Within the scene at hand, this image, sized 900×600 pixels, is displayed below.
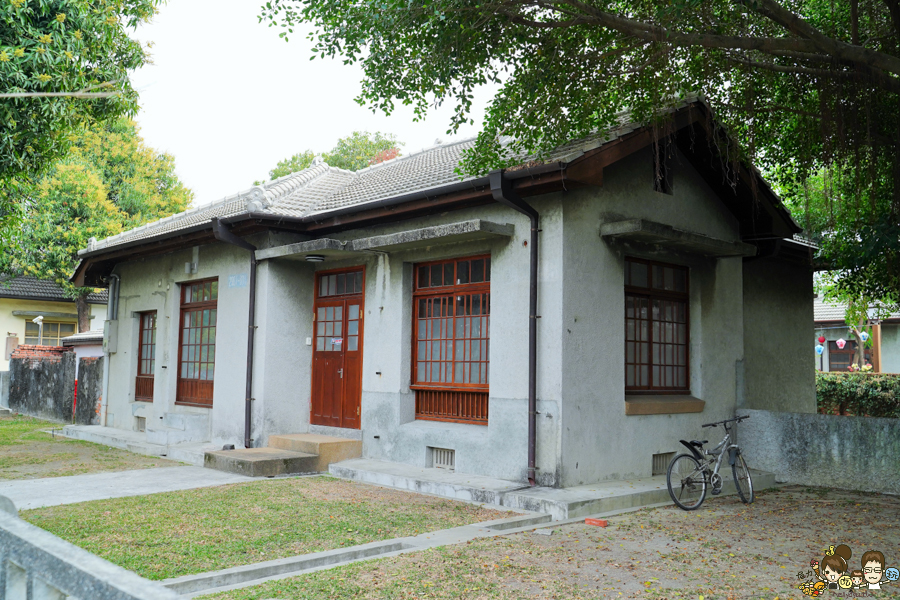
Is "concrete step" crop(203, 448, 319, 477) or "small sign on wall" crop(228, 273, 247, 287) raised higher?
"small sign on wall" crop(228, 273, 247, 287)

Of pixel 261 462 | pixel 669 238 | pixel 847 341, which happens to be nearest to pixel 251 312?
pixel 261 462

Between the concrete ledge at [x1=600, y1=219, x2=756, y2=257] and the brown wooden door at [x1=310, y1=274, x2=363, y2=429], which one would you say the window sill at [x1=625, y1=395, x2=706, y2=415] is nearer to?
the concrete ledge at [x1=600, y1=219, x2=756, y2=257]

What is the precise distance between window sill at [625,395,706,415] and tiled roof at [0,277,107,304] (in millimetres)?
25725

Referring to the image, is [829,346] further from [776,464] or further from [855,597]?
[855,597]

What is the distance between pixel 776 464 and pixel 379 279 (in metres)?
6.60

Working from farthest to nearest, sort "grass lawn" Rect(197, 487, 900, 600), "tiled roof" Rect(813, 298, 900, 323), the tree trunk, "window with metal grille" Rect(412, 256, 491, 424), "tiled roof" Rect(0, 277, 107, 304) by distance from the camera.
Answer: the tree trunk, "tiled roof" Rect(0, 277, 107, 304), "tiled roof" Rect(813, 298, 900, 323), "window with metal grille" Rect(412, 256, 491, 424), "grass lawn" Rect(197, 487, 900, 600)

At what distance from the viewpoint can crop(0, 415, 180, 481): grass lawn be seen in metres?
11.2

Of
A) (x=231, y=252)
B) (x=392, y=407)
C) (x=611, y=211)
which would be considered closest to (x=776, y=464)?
(x=611, y=211)

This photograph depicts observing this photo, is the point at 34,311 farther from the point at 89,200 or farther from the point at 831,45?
the point at 831,45

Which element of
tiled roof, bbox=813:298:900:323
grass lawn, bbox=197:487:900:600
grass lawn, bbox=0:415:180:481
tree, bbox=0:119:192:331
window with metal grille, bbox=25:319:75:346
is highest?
tree, bbox=0:119:192:331

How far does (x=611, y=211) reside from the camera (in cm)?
1006

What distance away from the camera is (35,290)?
2931 cm

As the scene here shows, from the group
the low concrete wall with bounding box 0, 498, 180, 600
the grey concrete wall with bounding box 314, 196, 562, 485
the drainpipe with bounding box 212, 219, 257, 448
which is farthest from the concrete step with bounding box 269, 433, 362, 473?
the low concrete wall with bounding box 0, 498, 180, 600

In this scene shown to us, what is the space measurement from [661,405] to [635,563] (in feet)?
14.5
